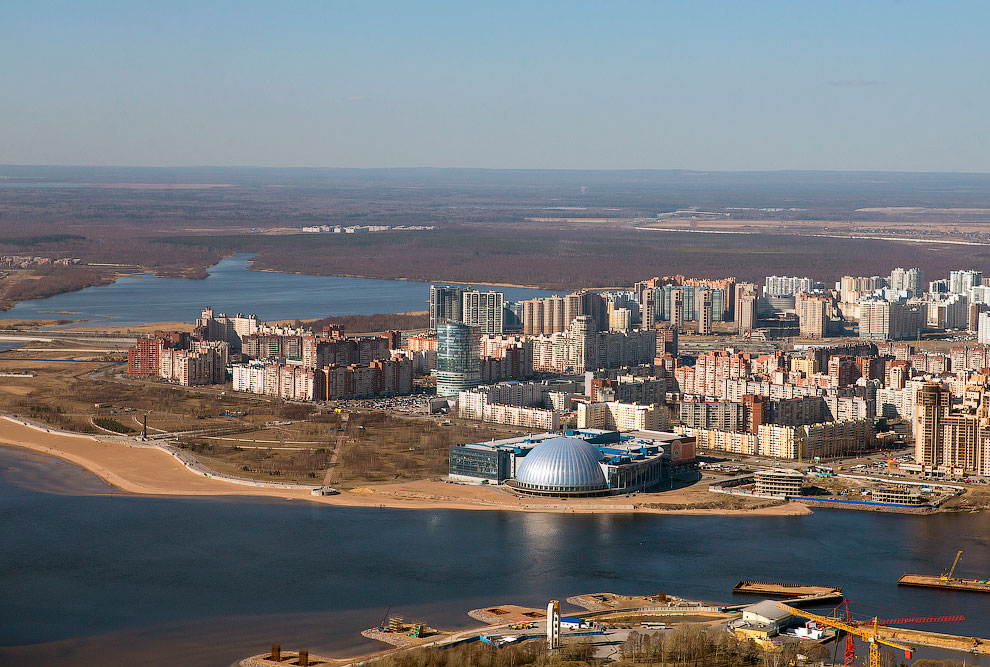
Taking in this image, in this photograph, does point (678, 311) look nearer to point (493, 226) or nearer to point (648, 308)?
point (648, 308)

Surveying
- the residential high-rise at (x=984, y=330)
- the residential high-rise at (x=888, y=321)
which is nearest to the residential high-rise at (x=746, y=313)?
the residential high-rise at (x=888, y=321)

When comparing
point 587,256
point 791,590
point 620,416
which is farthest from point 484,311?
point 587,256

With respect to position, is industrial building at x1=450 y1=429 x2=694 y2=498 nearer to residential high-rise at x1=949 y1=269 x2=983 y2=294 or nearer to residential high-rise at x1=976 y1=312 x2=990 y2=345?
residential high-rise at x1=976 y1=312 x2=990 y2=345

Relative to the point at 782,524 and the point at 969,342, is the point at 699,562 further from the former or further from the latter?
the point at 969,342

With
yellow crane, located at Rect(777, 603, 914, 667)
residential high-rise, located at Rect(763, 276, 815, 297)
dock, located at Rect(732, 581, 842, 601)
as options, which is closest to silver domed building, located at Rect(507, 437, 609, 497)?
dock, located at Rect(732, 581, 842, 601)

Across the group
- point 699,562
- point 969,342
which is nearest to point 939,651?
point 699,562

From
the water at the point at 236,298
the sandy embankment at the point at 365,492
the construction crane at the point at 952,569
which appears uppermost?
the water at the point at 236,298

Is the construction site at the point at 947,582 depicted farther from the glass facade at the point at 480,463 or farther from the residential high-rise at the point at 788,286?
the residential high-rise at the point at 788,286

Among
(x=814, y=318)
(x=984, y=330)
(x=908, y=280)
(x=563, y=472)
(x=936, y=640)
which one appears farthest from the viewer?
(x=908, y=280)
